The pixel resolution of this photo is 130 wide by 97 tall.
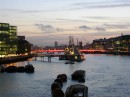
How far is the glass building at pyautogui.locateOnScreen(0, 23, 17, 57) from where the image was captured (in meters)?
155

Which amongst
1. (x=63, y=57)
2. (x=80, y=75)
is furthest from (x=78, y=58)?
(x=80, y=75)

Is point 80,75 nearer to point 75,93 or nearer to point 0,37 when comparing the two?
point 75,93

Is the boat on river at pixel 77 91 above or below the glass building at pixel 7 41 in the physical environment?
below

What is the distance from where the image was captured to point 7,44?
160 metres

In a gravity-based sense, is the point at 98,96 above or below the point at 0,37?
below

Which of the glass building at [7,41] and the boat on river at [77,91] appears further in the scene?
the glass building at [7,41]

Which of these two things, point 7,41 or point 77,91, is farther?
Answer: point 7,41

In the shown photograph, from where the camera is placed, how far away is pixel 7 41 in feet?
529

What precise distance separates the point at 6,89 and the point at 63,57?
110797 mm

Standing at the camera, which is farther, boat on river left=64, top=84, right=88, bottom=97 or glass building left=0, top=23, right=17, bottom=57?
glass building left=0, top=23, right=17, bottom=57

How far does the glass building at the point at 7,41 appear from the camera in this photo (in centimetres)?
15456

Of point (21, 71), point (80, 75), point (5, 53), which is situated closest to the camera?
point (80, 75)

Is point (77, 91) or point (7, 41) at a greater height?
point (7, 41)

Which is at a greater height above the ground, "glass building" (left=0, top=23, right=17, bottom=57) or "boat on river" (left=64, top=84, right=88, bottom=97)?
"glass building" (left=0, top=23, right=17, bottom=57)
